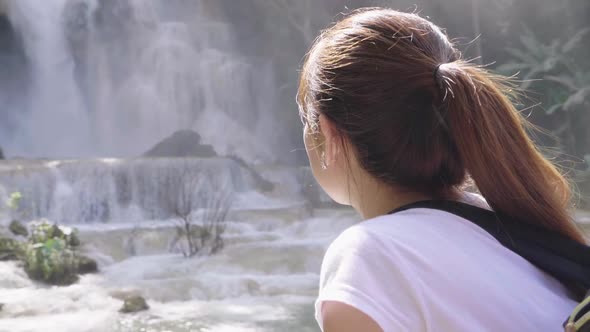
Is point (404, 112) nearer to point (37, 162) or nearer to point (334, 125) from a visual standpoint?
point (334, 125)

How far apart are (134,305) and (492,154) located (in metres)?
4.56

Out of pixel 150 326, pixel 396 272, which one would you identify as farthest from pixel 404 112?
pixel 150 326

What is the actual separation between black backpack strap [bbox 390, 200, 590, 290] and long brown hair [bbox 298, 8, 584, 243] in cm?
2

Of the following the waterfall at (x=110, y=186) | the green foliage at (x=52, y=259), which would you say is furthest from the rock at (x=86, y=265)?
the waterfall at (x=110, y=186)

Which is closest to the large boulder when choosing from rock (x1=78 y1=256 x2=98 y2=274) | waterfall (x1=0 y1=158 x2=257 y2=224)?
rock (x1=78 y1=256 x2=98 y2=274)

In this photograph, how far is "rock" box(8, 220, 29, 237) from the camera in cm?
687

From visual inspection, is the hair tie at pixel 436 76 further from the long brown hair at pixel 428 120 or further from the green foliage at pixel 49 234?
the green foliage at pixel 49 234

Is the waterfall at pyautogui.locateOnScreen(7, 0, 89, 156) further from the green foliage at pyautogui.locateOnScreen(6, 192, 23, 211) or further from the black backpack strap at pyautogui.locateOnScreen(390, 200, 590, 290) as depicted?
the black backpack strap at pyautogui.locateOnScreen(390, 200, 590, 290)

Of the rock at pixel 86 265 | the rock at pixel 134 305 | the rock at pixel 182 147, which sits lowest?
the rock at pixel 86 265

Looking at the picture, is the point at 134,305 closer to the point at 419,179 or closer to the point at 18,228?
the point at 18,228

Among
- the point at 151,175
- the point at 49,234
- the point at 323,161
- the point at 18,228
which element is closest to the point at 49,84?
the point at 151,175

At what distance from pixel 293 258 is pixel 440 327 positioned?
5715mm

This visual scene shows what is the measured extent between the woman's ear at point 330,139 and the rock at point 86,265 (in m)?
5.55

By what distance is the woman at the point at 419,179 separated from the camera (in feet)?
2.20
